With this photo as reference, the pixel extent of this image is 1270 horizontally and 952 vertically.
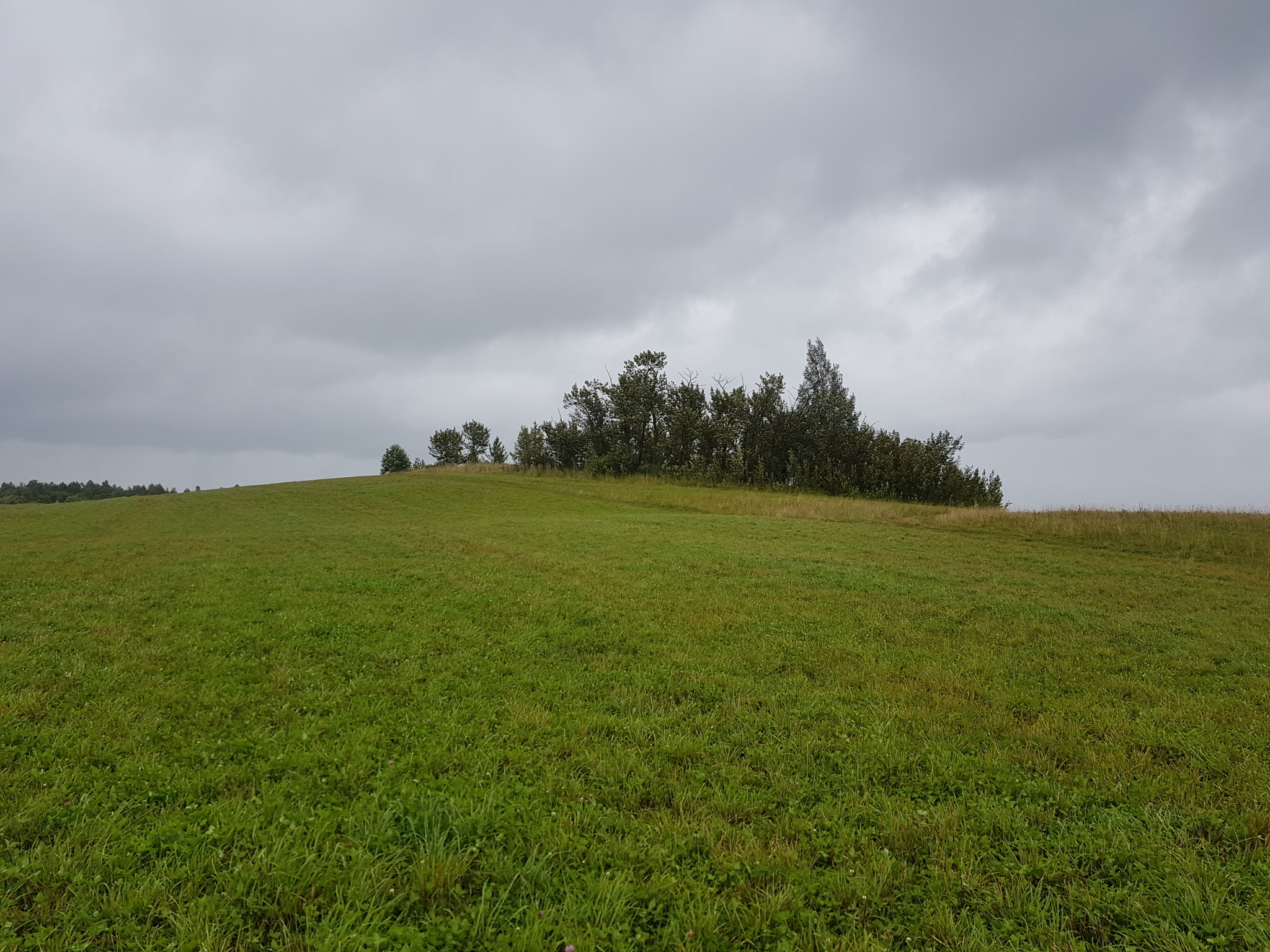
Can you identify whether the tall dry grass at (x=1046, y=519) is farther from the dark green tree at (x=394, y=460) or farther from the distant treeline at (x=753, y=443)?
the dark green tree at (x=394, y=460)

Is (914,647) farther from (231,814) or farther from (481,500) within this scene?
(481,500)

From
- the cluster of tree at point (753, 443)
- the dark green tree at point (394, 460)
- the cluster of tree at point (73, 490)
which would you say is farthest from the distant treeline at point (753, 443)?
the cluster of tree at point (73, 490)

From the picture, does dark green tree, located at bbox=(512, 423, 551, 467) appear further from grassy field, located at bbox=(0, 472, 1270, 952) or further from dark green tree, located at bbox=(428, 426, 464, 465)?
grassy field, located at bbox=(0, 472, 1270, 952)

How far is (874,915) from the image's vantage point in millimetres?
3857

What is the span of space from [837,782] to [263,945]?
180 inches

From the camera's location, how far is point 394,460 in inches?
3952

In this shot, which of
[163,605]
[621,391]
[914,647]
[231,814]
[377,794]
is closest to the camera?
[231,814]

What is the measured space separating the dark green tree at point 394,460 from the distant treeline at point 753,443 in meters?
28.2

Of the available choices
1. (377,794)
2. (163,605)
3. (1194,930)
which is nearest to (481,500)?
(163,605)

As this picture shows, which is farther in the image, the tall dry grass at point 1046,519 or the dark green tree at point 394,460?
the dark green tree at point 394,460

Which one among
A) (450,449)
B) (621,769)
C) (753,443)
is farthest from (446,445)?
(621,769)

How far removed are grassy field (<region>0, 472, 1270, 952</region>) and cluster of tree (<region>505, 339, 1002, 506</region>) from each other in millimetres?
43294

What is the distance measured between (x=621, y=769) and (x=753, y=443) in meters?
60.1

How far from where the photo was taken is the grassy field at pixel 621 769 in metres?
3.75
